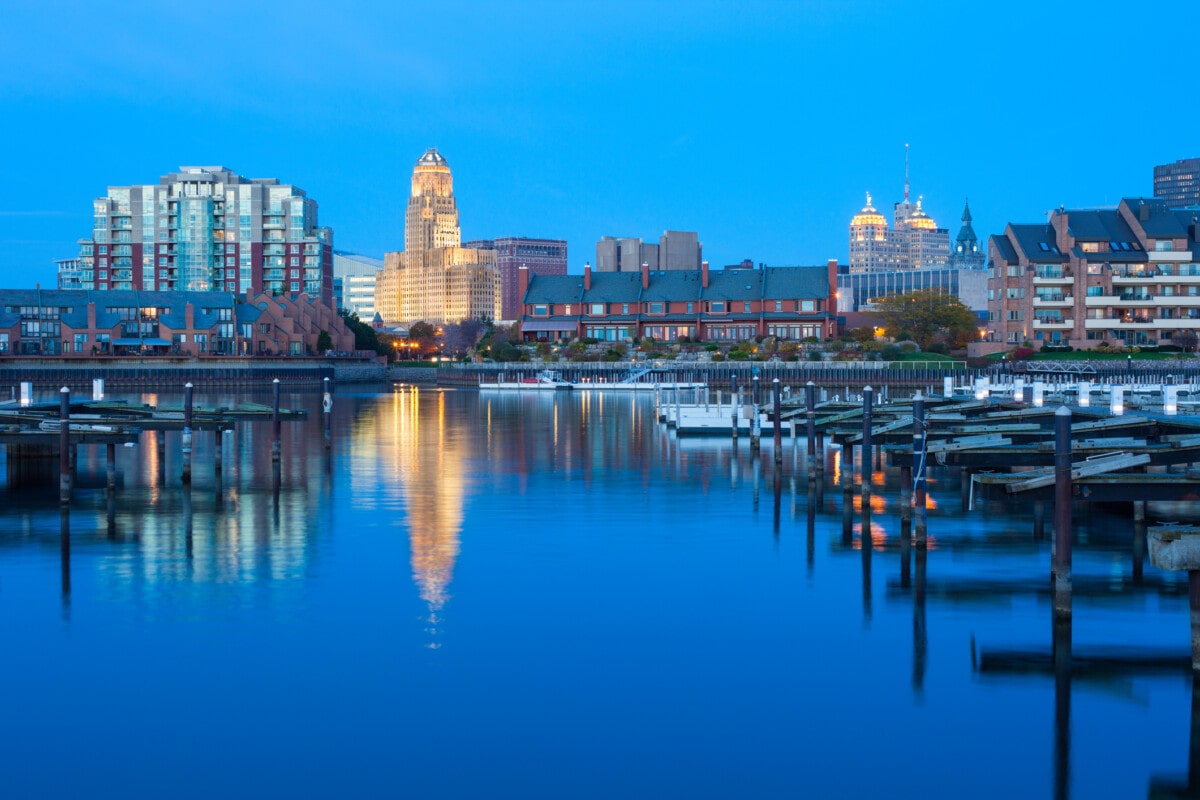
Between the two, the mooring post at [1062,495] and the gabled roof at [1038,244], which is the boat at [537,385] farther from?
the mooring post at [1062,495]

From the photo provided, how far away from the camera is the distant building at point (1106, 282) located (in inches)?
4508

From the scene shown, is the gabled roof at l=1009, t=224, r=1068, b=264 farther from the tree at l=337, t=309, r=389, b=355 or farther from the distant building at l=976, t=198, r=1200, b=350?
the tree at l=337, t=309, r=389, b=355

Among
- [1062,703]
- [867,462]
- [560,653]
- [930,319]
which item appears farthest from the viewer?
[930,319]

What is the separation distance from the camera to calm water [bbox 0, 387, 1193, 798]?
1394 cm

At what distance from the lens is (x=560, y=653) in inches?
723

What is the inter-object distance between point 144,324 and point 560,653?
139 meters

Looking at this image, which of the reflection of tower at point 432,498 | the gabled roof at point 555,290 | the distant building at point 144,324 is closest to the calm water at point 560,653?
the reflection of tower at point 432,498

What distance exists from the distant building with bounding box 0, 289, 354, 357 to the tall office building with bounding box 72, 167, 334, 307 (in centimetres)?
4005

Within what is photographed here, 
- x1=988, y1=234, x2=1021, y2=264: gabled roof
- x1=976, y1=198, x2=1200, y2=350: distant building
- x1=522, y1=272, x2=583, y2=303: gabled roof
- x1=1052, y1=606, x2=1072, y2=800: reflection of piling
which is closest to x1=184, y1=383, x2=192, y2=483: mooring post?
x1=1052, y1=606, x2=1072, y2=800: reflection of piling

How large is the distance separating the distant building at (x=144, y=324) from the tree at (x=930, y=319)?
70.5 m

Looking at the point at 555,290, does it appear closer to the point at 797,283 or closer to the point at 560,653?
the point at 797,283

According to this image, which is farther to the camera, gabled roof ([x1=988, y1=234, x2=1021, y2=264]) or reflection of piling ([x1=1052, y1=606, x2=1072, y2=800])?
gabled roof ([x1=988, y1=234, x2=1021, y2=264])

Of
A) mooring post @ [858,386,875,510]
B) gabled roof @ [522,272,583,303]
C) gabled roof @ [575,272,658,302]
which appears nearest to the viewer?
mooring post @ [858,386,875,510]

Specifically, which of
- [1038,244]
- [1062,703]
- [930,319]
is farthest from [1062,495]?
[930,319]
